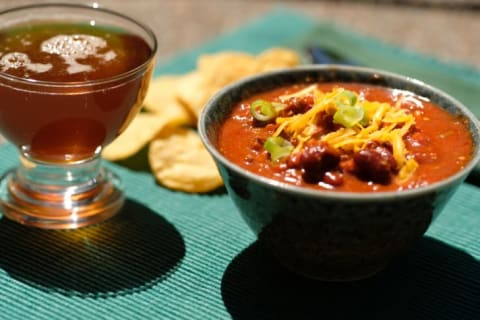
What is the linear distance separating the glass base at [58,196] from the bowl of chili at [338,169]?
37 cm

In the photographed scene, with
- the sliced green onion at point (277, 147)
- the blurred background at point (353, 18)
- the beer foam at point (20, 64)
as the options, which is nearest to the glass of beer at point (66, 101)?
the beer foam at point (20, 64)

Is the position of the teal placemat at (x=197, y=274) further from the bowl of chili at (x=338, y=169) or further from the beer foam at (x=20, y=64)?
the beer foam at (x=20, y=64)

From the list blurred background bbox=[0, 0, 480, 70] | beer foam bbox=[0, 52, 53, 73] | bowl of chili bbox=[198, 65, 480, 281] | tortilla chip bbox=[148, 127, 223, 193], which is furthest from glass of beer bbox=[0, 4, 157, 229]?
blurred background bbox=[0, 0, 480, 70]

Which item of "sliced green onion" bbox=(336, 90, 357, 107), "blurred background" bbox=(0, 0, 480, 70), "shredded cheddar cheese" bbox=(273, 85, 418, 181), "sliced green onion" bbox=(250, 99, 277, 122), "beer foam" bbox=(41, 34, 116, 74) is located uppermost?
"sliced green onion" bbox=(336, 90, 357, 107)

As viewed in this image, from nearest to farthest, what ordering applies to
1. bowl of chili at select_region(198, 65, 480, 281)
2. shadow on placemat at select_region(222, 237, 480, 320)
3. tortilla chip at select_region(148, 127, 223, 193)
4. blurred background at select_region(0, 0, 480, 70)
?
1. bowl of chili at select_region(198, 65, 480, 281)
2. shadow on placemat at select_region(222, 237, 480, 320)
3. tortilla chip at select_region(148, 127, 223, 193)
4. blurred background at select_region(0, 0, 480, 70)

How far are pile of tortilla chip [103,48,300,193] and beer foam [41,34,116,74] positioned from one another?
30 cm

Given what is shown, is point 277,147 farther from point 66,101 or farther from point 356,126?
point 66,101

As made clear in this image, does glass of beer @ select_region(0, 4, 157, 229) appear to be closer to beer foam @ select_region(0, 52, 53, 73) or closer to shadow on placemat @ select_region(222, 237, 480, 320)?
beer foam @ select_region(0, 52, 53, 73)

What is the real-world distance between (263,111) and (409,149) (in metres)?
0.29

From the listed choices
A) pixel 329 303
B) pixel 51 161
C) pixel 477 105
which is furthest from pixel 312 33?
pixel 329 303

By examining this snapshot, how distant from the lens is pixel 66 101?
1.47 metres

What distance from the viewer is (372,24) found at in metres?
2.96

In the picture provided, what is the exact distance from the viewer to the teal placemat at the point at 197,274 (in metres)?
1.35

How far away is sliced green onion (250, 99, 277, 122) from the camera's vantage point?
4.78 ft
